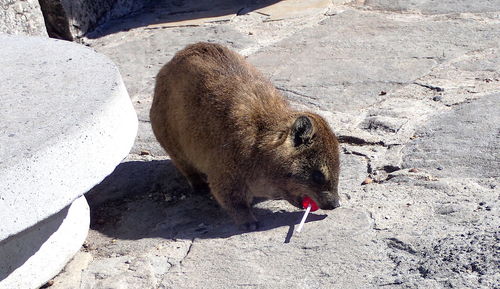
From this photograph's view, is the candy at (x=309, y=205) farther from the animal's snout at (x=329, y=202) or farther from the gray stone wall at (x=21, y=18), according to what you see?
the gray stone wall at (x=21, y=18)

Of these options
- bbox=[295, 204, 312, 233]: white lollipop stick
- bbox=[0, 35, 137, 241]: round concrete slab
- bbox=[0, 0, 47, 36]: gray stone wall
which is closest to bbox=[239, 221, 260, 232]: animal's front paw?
bbox=[295, 204, 312, 233]: white lollipop stick

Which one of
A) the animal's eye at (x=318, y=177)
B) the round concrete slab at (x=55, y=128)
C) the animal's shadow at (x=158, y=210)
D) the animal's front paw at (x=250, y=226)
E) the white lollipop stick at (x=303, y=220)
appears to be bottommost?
the animal's shadow at (x=158, y=210)

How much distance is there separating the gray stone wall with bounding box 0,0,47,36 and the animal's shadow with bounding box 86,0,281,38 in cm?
93

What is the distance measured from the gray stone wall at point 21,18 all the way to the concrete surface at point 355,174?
0.76 metres

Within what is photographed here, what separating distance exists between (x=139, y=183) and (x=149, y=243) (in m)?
0.85

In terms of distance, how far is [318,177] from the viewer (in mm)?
4301

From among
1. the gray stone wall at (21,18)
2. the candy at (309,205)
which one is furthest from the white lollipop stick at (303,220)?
the gray stone wall at (21,18)

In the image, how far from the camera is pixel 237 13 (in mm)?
7598

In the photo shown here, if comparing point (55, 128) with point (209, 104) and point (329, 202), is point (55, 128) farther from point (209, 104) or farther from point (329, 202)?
point (329, 202)

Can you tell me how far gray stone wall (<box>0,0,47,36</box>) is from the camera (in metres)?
6.25

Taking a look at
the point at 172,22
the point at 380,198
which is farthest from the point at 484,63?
the point at 172,22

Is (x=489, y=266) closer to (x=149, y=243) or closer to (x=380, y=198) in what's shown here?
(x=380, y=198)

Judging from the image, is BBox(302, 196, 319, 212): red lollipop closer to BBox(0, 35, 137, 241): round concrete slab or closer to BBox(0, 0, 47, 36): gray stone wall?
BBox(0, 35, 137, 241): round concrete slab

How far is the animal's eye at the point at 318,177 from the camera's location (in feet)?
14.0
